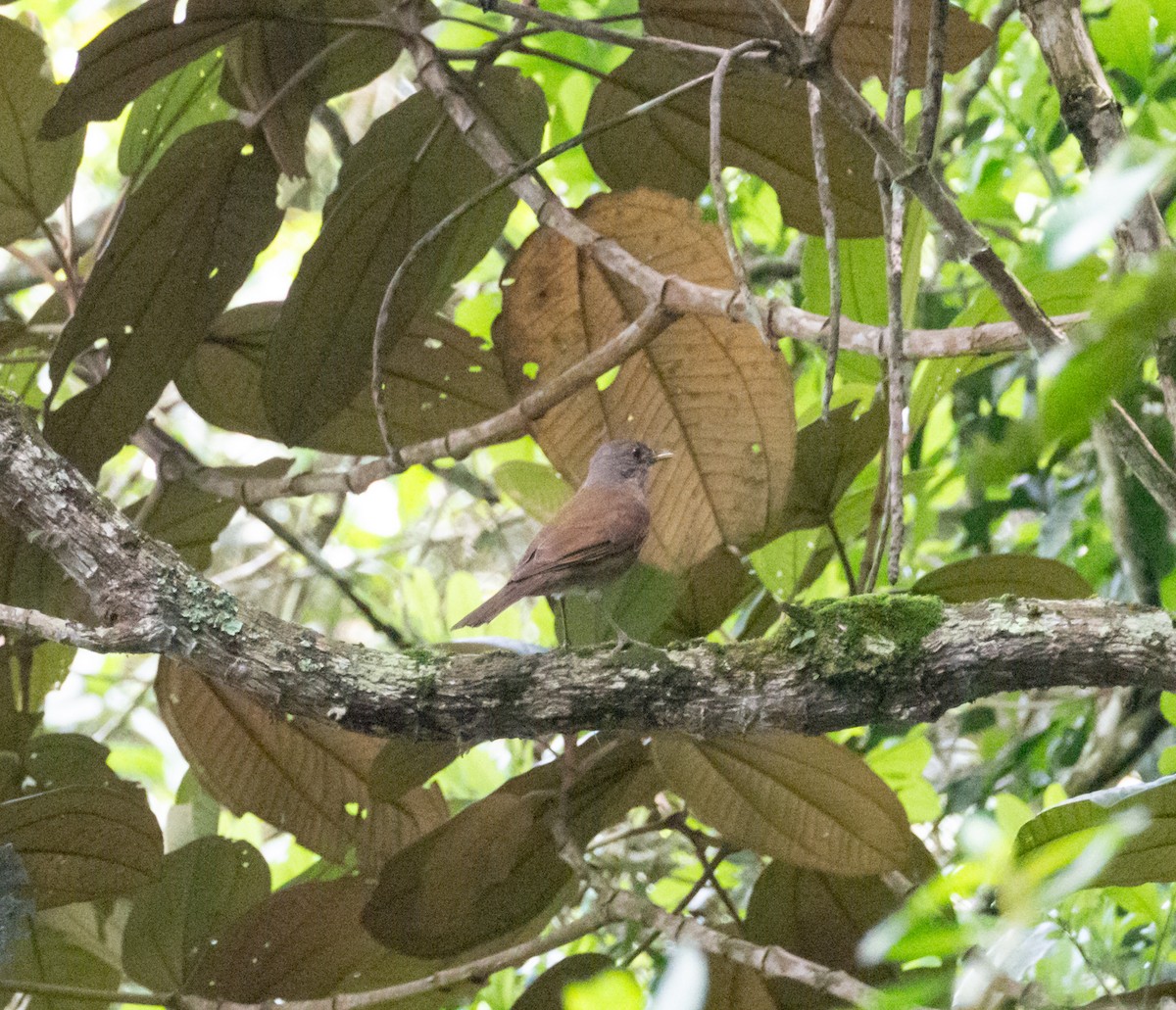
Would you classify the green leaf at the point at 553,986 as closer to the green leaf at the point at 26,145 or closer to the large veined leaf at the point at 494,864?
the large veined leaf at the point at 494,864

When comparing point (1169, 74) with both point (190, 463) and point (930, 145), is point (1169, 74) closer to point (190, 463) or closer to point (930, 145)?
point (930, 145)

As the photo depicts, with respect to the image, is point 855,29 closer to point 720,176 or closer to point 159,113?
point 720,176

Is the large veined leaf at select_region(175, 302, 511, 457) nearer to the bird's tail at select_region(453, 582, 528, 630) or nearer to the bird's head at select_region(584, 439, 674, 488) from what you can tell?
the bird's head at select_region(584, 439, 674, 488)

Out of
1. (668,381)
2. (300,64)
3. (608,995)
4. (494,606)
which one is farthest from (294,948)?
(300,64)

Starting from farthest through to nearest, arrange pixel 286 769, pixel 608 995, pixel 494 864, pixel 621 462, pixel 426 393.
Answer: pixel 621 462
pixel 426 393
pixel 286 769
pixel 494 864
pixel 608 995

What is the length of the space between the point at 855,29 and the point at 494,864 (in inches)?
55.8

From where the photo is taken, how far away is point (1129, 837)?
1.20 metres

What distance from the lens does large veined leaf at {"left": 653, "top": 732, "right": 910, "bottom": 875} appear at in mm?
1753

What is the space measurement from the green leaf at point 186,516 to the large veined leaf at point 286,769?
0.89 feet

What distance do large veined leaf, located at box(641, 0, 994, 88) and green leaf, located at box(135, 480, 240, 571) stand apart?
44.9 inches

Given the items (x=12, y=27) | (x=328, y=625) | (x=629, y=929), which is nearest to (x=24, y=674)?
(x=12, y=27)

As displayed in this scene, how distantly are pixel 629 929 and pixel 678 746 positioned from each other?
3.38 ft

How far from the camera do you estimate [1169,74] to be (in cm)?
265

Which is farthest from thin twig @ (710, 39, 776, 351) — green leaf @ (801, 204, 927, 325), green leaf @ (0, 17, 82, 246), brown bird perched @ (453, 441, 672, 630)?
green leaf @ (0, 17, 82, 246)
